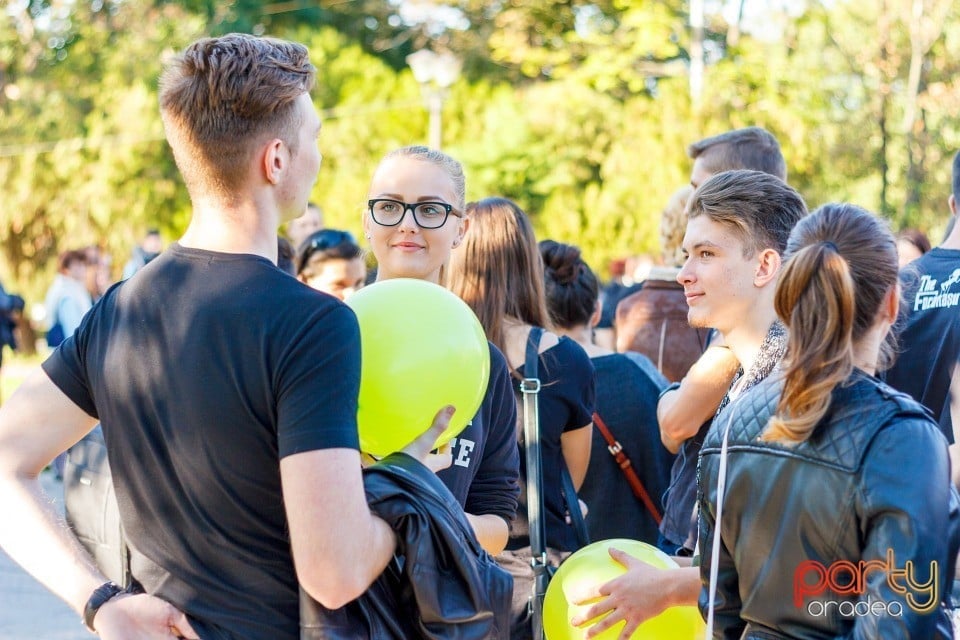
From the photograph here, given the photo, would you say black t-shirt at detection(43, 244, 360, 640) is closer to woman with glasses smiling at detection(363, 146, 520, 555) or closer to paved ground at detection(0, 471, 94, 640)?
woman with glasses smiling at detection(363, 146, 520, 555)

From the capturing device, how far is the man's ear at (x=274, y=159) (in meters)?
2.12

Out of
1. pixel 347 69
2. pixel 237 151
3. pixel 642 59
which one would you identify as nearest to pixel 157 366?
pixel 237 151

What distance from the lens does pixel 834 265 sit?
7.28 feet

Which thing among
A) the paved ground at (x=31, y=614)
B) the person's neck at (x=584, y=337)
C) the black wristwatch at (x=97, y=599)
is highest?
the person's neck at (x=584, y=337)

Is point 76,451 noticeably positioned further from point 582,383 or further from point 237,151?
point 582,383

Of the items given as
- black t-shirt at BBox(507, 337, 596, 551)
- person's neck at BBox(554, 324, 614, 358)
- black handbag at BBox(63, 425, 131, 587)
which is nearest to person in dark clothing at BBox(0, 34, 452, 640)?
black handbag at BBox(63, 425, 131, 587)

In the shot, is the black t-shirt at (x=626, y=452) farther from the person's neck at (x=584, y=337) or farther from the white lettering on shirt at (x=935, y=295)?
the white lettering on shirt at (x=935, y=295)

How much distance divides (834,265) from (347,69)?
2844 cm

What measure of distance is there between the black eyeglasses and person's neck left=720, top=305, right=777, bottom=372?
91cm

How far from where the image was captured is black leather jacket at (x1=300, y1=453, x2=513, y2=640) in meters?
2.08

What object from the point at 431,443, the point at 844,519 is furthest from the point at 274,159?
the point at 844,519

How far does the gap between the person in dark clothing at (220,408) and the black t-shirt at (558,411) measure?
1.71 m

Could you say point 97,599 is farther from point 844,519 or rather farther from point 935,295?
point 935,295

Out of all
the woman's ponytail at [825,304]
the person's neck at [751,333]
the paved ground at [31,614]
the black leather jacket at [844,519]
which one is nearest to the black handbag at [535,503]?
the person's neck at [751,333]
